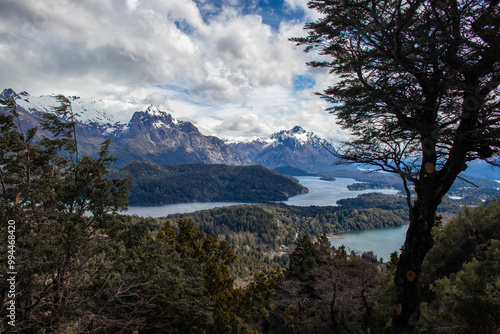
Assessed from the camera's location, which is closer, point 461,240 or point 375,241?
point 461,240

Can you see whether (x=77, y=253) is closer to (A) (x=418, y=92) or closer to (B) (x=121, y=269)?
(B) (x=121, y=269)

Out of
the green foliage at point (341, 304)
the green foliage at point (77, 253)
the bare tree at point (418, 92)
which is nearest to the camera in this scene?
the bare tree at point (418, 92)

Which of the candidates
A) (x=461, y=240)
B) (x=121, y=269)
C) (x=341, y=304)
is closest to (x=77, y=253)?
(x=121, y=269)

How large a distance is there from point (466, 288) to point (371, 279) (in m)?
7.07

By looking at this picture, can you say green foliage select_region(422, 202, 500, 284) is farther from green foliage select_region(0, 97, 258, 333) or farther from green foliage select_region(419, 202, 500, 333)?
green foliage select_region(0, 97, 258, 333)

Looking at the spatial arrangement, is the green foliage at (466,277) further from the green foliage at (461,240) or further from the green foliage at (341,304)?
the green foliage at (341,304)

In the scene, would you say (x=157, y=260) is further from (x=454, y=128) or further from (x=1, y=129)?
(x=454, y=128)

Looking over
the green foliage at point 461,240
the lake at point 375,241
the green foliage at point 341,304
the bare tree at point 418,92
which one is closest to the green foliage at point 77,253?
the green foliage at point 341,304

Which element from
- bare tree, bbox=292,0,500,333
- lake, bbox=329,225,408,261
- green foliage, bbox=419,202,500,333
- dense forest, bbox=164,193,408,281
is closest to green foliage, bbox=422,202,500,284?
green foliage, bbox=419,202,500,333

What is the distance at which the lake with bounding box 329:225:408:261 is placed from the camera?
328 ft

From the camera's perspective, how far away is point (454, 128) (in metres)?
5.98

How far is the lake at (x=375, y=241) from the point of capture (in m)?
99.9

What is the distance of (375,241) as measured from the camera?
119750 mm

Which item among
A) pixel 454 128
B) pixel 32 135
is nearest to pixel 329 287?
pixel 454 128
